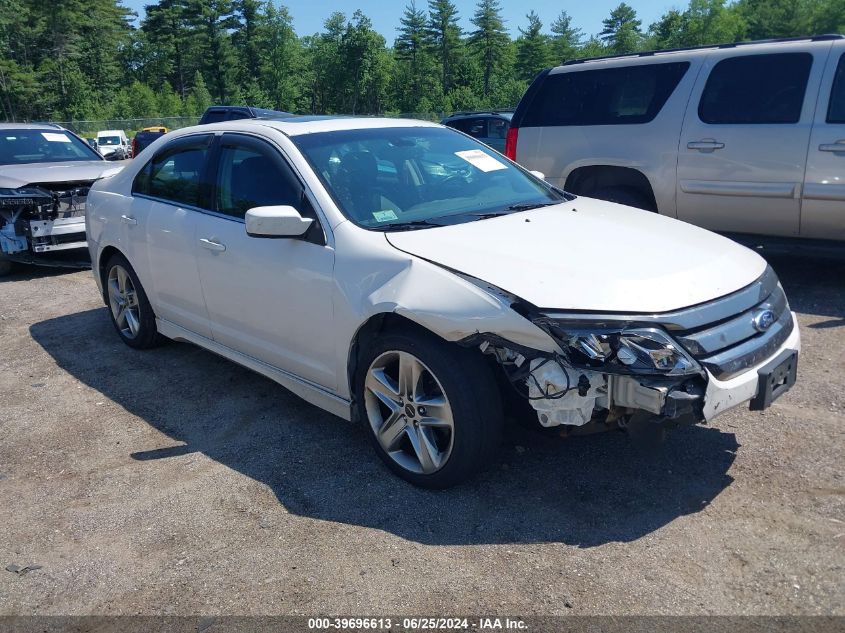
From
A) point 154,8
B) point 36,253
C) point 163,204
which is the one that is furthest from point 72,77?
point 163,204

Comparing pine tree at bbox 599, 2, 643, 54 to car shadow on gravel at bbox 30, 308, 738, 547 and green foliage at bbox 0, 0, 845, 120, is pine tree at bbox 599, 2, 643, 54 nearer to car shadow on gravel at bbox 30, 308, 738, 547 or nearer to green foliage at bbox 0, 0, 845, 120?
green foliage at bbox 0, 0, 845, 120

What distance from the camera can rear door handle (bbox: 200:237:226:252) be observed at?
4.36m

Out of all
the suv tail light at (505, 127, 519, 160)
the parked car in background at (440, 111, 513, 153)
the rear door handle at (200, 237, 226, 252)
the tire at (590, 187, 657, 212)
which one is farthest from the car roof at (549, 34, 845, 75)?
the parked car in background at (440, 111, 513, 153)

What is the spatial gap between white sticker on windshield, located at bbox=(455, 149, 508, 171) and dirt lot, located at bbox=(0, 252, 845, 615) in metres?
1.69

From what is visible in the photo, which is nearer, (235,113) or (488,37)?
(235,113)

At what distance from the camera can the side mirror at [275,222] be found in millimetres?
3664

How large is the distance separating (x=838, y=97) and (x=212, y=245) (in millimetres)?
5165

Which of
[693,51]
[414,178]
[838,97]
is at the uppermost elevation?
[693,51]

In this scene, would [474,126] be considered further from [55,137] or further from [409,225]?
[409,225]

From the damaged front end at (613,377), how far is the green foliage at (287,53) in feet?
189

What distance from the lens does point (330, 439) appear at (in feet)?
13.5

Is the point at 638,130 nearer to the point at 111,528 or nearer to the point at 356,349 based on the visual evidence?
the point at 356,349

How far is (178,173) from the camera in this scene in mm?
5020

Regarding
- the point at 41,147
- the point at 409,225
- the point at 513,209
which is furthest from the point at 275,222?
the point at 41,147
